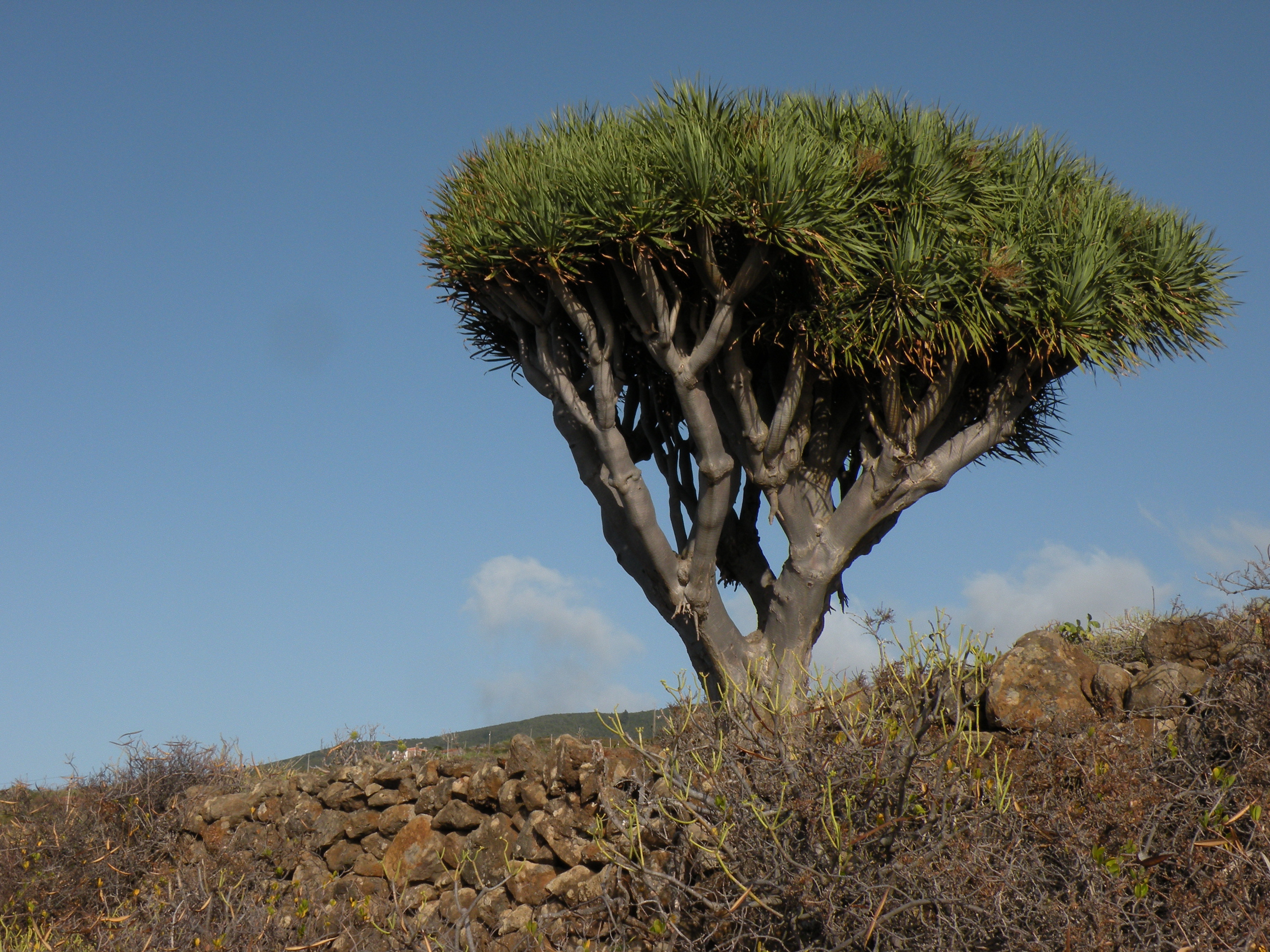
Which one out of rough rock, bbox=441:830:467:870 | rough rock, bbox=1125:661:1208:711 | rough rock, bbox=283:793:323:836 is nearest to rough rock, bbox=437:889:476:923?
rough rock, bbox=441:830:467:870

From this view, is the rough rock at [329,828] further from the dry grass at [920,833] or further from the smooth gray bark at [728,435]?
the smooth gray bark at [728,435]

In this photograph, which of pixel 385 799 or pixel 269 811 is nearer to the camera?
pixel 385 799

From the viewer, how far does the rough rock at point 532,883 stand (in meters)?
5.77

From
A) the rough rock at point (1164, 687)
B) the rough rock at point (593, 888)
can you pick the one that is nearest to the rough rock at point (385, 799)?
the rough rock at point (593, 888)

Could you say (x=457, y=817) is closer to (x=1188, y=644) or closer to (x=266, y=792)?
(x=266, y=792)

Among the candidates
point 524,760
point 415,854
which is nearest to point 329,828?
point 415,854

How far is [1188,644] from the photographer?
19.3 feet

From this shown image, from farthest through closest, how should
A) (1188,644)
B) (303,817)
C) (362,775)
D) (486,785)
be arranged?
(303,817)
(362,775)
(486,785)
(1188,644)

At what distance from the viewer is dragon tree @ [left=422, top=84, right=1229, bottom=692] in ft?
26.2

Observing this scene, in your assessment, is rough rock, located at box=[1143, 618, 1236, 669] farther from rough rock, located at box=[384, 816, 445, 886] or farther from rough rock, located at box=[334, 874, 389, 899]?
rough rock, located at box=[334, 874, 389, 899]

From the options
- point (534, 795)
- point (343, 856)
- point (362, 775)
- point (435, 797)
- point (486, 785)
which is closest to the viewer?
point (534, 795)

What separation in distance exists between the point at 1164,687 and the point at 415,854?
15.6 feet

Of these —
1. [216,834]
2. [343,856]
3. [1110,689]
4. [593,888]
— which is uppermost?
[1110,689]

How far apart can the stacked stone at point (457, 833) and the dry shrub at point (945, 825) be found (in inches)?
22.0
